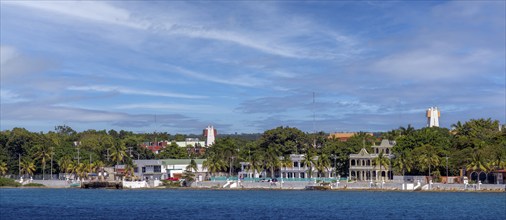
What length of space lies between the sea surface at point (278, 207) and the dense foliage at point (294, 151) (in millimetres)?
9847

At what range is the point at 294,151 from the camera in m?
144

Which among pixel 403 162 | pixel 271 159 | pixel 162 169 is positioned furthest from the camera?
pixel 162 169

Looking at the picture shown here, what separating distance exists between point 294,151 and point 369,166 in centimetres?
2226

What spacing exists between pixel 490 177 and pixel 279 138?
4484cm

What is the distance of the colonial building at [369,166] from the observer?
125 m

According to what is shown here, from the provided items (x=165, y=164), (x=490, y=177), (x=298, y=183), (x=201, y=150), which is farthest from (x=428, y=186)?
(x=201, y=150)

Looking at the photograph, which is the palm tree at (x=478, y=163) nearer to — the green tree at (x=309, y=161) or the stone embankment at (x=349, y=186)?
the stone embankment at (x=349, y=186)

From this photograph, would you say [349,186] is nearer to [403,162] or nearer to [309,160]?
[403,162]

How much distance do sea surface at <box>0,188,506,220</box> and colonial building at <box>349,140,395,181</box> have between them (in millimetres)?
15151

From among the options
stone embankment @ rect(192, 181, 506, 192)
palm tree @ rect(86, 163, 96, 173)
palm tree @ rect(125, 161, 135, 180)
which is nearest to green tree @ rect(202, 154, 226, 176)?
stone embankment @ rect(192, 181, 506, 192)

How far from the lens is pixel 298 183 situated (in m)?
124

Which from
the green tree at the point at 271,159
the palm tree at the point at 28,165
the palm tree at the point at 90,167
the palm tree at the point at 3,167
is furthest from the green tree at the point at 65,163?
the green tree at the point at 271,159

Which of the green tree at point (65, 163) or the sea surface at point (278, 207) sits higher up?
the green tree at point (65, 163)

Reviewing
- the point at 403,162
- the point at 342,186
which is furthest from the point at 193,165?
the point at 403,162
